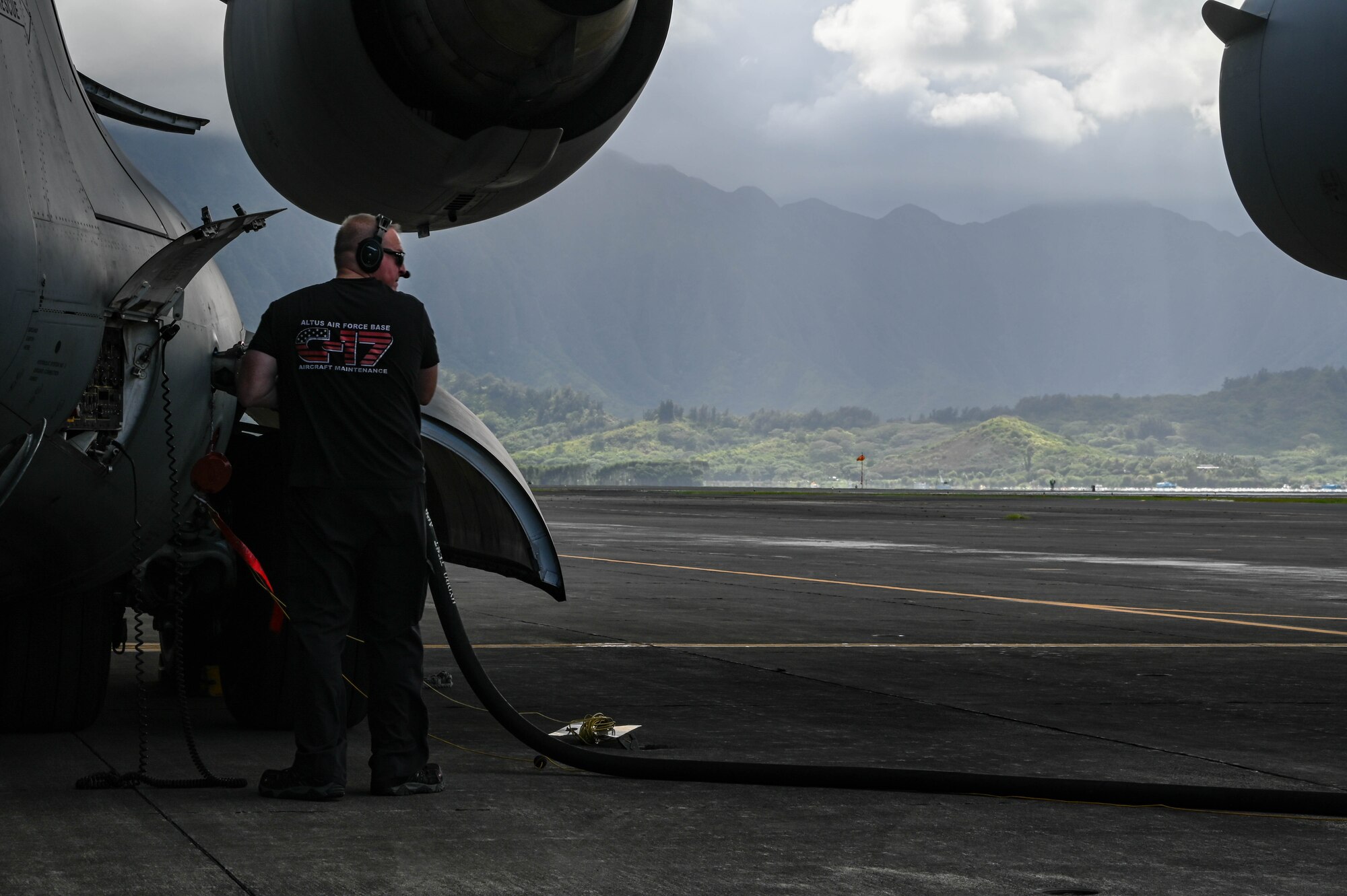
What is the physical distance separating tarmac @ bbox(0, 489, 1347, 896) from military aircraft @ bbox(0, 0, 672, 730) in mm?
744

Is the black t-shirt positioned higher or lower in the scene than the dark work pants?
higher

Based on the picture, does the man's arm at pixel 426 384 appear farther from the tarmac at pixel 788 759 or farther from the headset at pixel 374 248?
the tarmac at pixel 788 759

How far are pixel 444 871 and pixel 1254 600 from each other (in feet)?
52.4

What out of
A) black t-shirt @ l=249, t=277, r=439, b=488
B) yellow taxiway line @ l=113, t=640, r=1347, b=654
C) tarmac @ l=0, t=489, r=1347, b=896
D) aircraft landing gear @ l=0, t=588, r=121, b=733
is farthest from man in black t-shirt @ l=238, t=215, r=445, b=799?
yellow taxiway line @ l=113, t=640, r=1347, b=654

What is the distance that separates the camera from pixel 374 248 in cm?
618

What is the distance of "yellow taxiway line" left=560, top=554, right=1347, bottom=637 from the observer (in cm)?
1519

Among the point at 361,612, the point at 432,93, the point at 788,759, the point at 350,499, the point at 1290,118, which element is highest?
the point at 1290,118

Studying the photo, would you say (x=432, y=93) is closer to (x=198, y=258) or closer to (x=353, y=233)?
(x=353, y=233)

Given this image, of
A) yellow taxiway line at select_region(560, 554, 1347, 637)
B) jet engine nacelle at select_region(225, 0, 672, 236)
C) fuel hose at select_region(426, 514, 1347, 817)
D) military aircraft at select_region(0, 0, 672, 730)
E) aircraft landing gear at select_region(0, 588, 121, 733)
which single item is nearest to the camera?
jet engine nacelle at select_region(225, 0, 672, 236)

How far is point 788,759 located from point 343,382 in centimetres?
287

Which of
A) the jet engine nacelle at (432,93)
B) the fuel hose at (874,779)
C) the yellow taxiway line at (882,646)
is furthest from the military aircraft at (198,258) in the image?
the yellow taxiway line at (882,646)

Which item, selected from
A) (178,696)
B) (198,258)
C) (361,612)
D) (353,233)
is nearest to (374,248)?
(353,233)

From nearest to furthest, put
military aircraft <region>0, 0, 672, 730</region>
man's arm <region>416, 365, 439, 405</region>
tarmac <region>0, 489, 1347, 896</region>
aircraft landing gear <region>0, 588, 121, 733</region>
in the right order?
1. tarmac <region>0, 489, 1347, 896</region>
2. military aircraft <region>0, 0, 672, 730</region>
3. man's arm <region>416, 365, 439, 405</region>
4. aircraft landing gear <region>0, 588, 121, 733</region>

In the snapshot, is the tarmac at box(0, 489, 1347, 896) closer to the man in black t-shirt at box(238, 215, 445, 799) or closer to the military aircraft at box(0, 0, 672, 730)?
the man in black t-shirt at box(238, 215, 445, 799)
